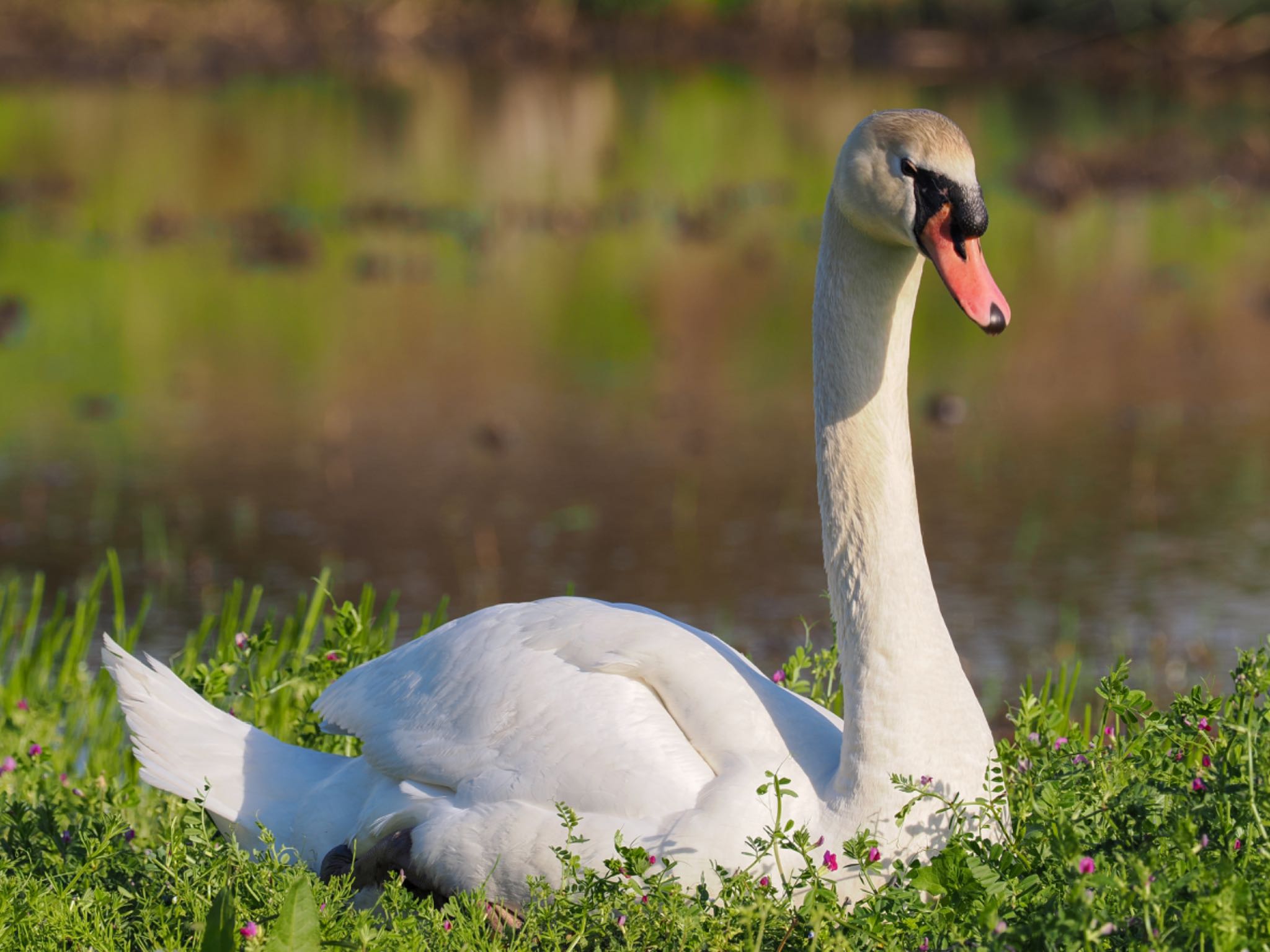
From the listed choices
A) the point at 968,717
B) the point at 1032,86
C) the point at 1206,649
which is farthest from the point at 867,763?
the point at 1032,86

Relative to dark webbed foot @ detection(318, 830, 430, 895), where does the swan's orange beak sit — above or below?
above

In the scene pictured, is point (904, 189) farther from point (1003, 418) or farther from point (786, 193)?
point (786, 193)

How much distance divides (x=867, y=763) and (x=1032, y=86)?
99.6ft

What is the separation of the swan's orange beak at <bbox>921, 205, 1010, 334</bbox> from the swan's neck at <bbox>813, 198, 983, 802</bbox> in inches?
9.5

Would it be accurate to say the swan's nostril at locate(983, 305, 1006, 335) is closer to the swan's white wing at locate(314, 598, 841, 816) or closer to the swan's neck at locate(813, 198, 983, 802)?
the swan's neck at locate(813, 198, 983, 802)

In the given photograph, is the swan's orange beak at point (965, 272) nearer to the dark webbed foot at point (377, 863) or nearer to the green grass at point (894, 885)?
the green grass at point (894, 885)

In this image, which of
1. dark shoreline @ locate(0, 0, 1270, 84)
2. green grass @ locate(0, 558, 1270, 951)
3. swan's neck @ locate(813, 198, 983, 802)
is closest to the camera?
green grass @ locate(0, 558, 1270, 951)

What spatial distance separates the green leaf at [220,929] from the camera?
2.97 metres

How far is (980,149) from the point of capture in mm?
23156

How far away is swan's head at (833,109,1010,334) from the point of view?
324 cm

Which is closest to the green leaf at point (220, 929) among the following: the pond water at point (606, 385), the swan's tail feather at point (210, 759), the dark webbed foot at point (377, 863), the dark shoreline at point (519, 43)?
the dark webbed foot at point (377, 863)

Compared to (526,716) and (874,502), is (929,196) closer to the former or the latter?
(874,502)

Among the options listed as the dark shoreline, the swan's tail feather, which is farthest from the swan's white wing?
the dark shoreline

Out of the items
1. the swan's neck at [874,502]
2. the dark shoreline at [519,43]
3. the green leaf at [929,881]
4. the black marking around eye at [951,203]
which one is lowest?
the green leaf at [929,881]
